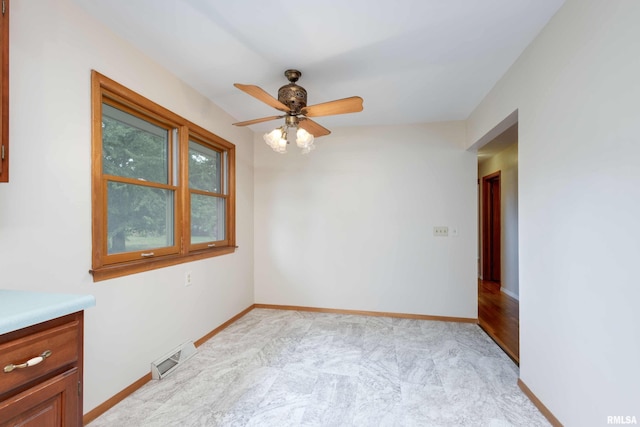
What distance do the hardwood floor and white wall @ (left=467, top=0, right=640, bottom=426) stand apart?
0.81m

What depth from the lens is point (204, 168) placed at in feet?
9.50

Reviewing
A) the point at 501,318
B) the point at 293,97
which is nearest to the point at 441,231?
the point at 501,318

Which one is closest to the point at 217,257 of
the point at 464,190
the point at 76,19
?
the point at 76,19

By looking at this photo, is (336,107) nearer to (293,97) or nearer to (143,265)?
(293,97)

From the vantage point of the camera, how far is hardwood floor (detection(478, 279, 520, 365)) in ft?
8.64

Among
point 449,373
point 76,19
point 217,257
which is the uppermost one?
point 76,19

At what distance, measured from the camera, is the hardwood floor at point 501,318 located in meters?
2.63

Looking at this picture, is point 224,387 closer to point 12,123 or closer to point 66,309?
point 66,309

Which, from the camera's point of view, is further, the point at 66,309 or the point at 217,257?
the point at 217,257

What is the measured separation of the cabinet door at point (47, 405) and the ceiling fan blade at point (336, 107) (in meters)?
1.89

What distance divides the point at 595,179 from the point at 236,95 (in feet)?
8.80

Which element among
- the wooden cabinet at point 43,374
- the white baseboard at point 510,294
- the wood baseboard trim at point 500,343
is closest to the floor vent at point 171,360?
the wooden cabinet at point 43,374

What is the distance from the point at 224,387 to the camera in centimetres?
198

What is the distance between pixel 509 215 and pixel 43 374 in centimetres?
532
